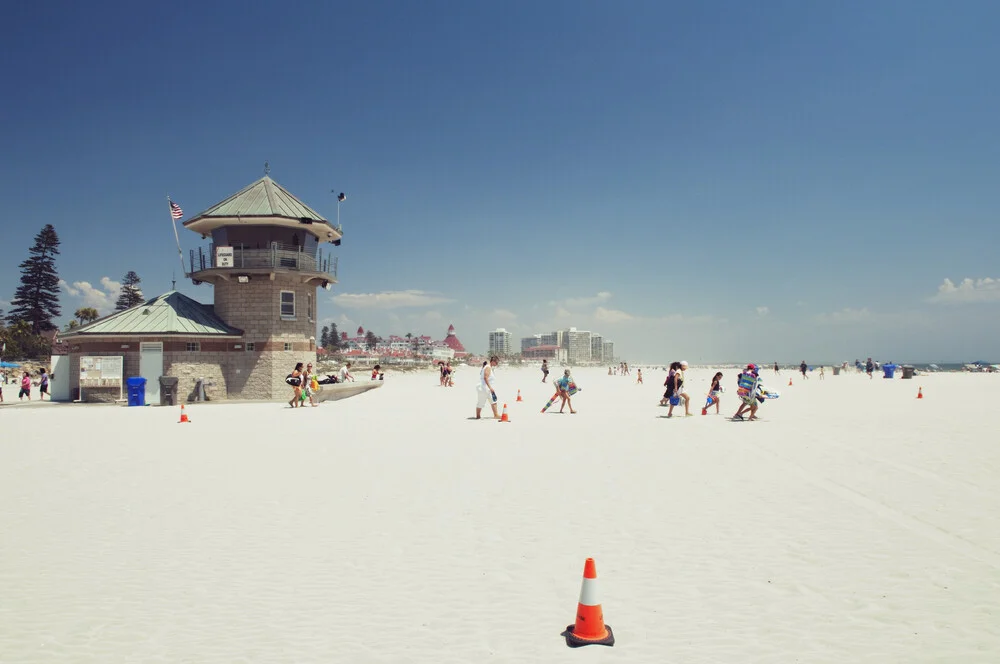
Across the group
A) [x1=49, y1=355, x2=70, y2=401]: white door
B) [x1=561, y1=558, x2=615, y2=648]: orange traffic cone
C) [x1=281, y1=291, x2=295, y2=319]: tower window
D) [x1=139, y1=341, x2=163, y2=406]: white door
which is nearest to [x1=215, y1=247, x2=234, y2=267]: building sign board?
[x1=281, y1=291, x2=295, y2=319]: tower window

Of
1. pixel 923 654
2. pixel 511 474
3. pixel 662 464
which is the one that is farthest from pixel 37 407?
pixel 923 654

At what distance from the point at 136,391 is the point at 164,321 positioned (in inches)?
139

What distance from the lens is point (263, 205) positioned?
27266 millimetres

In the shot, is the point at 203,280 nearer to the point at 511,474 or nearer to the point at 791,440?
the point at 511,474

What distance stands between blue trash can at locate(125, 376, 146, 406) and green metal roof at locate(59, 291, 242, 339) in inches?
96.8

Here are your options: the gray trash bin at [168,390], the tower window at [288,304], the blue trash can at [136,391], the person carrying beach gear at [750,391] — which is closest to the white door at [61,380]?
the blue trash can at [136,391]

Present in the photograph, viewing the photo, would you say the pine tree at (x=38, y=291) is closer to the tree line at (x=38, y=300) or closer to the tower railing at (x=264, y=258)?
the tree line at (x=38, y=300)

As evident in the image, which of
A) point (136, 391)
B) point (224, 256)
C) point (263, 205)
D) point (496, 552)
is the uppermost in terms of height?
point (263, 205)

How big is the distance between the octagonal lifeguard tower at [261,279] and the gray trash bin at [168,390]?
2.57m

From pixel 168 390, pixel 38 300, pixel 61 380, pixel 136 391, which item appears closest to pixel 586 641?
pixel 168 390

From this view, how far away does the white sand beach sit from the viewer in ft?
13.3

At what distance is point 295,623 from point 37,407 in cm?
2562

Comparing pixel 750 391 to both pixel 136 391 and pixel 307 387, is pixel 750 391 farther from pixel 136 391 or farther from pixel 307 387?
pixel 136 391

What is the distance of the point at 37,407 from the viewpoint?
23.0 metres
